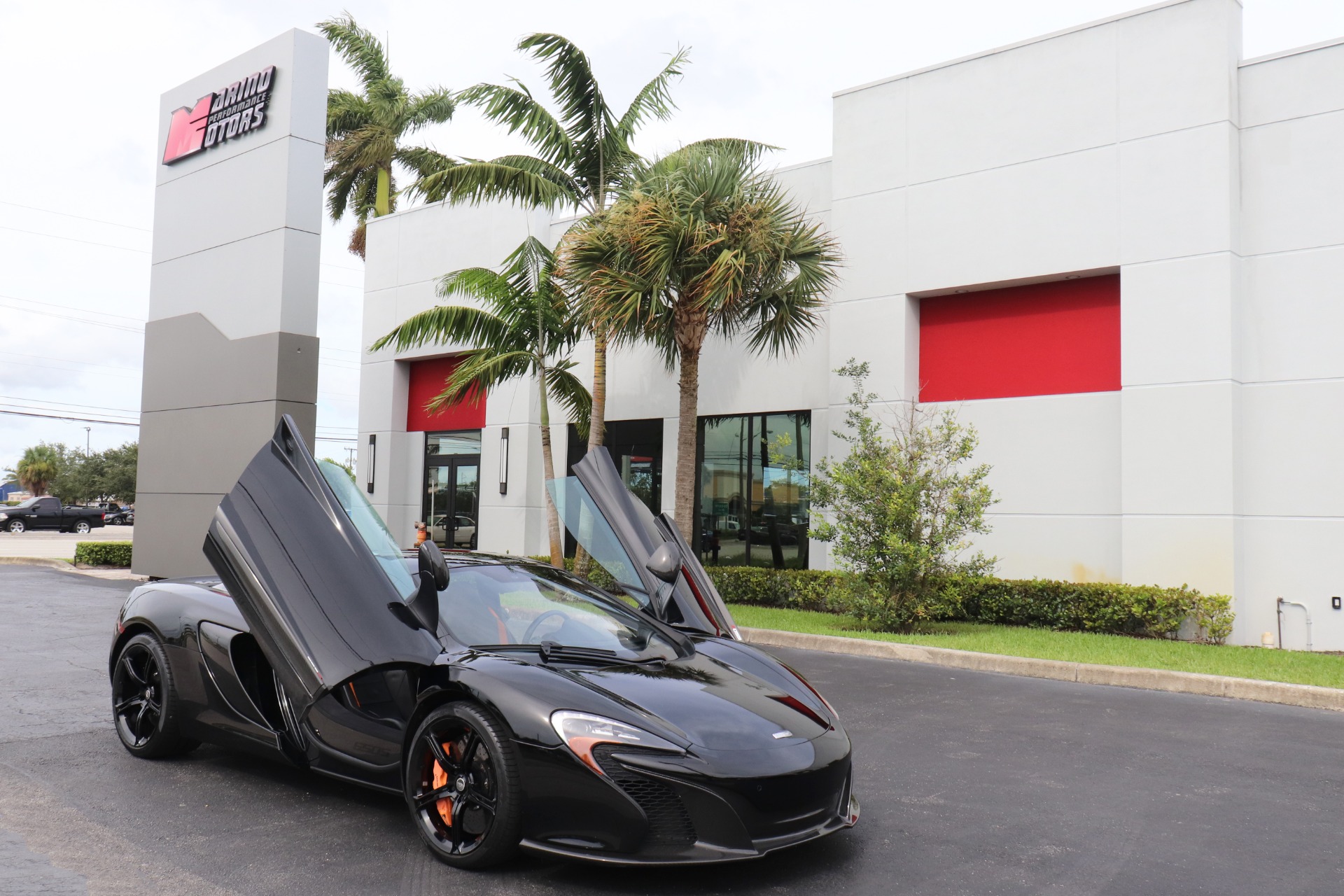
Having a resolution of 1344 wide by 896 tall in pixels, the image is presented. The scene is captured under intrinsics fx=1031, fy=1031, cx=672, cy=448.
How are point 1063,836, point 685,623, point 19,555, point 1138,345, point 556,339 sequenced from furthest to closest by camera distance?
point 19,555 < point 556,339 < point 1138,345 < point 685,623 < point 1063,836

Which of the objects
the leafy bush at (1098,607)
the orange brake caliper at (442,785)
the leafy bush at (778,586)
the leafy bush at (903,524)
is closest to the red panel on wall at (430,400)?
the leafy bush at (778,586)

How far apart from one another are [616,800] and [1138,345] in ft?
37.2

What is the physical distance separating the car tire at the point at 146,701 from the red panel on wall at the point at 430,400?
1573 centimetres

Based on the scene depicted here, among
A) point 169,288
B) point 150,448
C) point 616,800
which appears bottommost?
point 616,800

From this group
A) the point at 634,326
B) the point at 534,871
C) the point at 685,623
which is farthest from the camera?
the point at 634,326

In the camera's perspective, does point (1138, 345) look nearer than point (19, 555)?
Yes

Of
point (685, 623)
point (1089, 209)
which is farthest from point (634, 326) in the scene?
point (685, 623)

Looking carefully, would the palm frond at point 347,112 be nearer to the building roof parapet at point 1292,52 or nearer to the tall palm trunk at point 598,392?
the tall palm trunk at point 598,392

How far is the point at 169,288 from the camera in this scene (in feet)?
59.2

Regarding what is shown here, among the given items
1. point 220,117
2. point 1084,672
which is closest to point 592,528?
point 1084,672

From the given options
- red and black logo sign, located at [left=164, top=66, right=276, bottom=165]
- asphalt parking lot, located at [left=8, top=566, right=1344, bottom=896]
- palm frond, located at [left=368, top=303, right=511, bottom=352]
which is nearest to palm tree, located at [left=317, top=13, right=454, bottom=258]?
red and black logo sign, located at [left=164, top=66, right=276, bottom=165]

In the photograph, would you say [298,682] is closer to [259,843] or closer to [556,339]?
[259,843]

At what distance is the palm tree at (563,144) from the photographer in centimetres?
1505

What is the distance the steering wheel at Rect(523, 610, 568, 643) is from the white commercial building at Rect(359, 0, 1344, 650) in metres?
9.15
